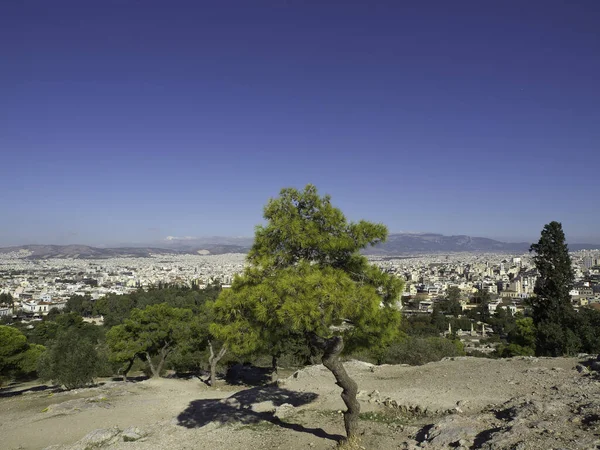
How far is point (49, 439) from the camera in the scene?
33.9 ft

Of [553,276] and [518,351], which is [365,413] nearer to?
[553,276]

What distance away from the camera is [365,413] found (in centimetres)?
938

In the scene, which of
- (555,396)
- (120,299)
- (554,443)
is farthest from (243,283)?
(120,299)

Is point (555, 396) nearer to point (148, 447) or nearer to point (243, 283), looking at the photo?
point (243, 283)

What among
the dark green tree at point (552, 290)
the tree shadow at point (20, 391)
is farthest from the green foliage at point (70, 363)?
the dark green tree at point (552, 290)

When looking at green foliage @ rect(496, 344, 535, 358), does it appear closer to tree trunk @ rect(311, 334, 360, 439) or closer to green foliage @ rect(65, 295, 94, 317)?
tree trunk @ rect(311, 334, 360, 439)

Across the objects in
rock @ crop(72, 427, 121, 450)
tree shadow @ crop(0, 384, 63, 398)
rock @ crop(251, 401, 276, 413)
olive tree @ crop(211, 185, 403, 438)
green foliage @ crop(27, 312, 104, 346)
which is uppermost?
olive tree @ crop(211, 185, 403, 438)

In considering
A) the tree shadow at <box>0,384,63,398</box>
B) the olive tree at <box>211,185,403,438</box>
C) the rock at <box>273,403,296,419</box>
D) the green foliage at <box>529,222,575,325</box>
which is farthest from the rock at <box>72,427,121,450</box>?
the green foliage at <box>529,222,575,325</box>

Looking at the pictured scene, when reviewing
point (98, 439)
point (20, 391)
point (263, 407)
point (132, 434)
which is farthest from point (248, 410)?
point (20, 391)

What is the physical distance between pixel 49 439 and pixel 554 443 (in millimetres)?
11413

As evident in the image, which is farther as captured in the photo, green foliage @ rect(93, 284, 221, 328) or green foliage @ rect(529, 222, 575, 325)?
green foliage @ rect(93, 284, 221, 328)

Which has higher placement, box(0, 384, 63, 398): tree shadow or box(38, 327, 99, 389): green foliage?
box(38, 327, 99, 389): green foliage

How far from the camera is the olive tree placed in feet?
21.2

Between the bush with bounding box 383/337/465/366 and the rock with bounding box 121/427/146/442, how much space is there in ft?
37.9
